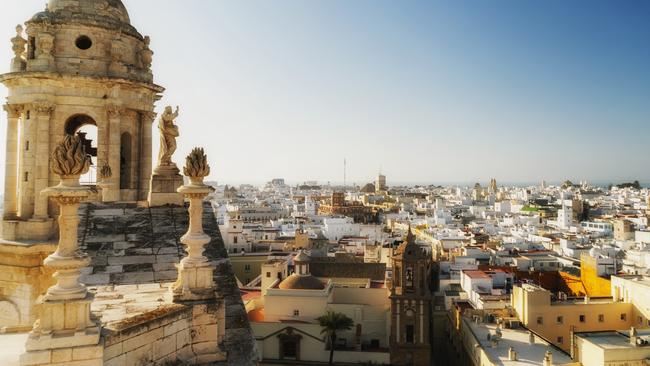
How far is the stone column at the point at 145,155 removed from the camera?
43.5ft

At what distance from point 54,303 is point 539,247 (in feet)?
164

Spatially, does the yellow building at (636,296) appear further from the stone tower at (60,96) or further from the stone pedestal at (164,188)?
the stone tower at (60,96)

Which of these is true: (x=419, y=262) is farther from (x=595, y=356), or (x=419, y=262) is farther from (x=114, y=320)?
(x=114, y=320)

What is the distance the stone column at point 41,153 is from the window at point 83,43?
168 centimetres

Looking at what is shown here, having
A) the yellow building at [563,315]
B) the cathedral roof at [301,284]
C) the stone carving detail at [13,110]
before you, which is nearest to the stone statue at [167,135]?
the stone carving detail at [13,110]

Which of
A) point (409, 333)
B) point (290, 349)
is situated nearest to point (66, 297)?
point (290, 349)

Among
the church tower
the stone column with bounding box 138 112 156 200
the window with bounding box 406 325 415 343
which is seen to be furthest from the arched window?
the window with bounding box 406 325 415 343

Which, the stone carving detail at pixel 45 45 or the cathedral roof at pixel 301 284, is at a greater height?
the stone carving detail at pixel 45 45

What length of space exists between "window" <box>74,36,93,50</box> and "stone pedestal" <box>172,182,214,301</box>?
7.80 meters

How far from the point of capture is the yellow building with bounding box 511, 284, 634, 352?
25312 millimetres

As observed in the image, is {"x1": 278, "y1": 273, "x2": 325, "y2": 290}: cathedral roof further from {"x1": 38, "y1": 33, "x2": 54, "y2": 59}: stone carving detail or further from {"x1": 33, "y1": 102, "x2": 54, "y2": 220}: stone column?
{"x1": 38, "y1": 33, "x2": 54, "y2": 59}: stone carving detail

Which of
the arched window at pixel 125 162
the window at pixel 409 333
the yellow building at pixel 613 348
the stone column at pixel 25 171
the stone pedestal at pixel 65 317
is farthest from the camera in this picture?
the window at pixel 409 333

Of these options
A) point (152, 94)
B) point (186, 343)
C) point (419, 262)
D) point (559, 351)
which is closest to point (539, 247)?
point (419, 262)

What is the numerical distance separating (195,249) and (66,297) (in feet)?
6.51
